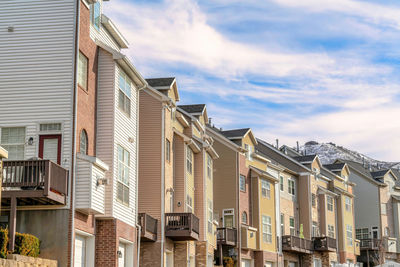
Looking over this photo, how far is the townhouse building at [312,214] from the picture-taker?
66.6m

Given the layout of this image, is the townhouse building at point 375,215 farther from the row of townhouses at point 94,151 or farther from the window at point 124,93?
the window at point 124,93

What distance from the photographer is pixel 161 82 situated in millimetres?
42719

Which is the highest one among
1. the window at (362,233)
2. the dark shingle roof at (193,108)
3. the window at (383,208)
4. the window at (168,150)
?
the dark shingle roof at (193,108)

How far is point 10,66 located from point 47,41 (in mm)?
1724

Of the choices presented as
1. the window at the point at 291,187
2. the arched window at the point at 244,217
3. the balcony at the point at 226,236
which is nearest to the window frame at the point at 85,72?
the balcony at the point at 226,236

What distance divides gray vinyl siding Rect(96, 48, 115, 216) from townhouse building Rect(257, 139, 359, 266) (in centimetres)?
3597

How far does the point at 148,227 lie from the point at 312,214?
36.7 metres

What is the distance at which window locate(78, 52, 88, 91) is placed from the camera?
2830cm

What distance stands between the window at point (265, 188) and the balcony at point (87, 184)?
33.1m

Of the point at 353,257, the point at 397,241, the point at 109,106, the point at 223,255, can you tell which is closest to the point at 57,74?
the point at 109,106

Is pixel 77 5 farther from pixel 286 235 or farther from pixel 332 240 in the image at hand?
pixel 332 240

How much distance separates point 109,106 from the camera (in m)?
30.1

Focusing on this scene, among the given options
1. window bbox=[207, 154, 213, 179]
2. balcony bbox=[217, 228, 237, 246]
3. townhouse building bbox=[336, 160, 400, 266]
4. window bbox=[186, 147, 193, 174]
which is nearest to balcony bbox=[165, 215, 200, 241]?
window bbox=[186, 147, 193, 174]

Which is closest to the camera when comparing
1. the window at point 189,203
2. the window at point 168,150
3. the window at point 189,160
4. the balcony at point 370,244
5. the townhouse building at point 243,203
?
the window at point 168,150
